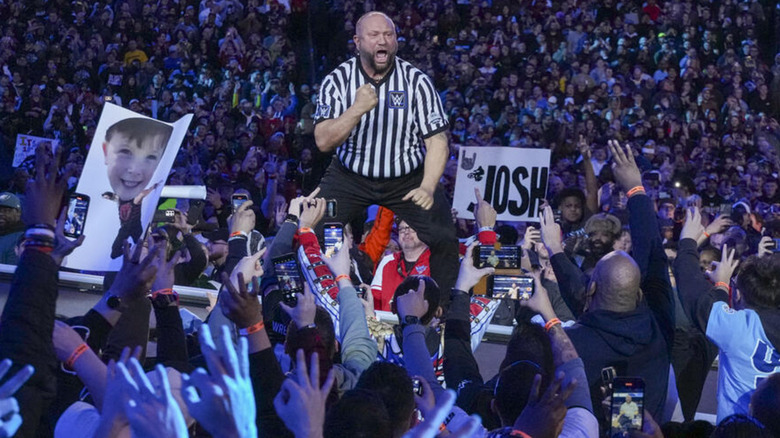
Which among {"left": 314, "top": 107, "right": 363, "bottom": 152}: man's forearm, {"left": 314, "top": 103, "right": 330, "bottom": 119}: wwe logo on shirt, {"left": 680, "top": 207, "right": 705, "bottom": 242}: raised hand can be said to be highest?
{"left": 314, "top": 103, "right": 330, "bottom": 119}: wwe logo on shirt

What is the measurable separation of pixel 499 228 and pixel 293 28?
10.2 m

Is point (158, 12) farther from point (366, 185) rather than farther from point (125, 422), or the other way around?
point (125, 422)

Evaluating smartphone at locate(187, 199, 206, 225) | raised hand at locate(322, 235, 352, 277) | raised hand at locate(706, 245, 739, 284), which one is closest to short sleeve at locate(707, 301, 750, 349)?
raised hand at locate(706, 245, 739, 284)

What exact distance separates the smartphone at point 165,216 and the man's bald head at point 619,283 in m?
3.19

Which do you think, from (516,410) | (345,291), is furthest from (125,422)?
(345,291)

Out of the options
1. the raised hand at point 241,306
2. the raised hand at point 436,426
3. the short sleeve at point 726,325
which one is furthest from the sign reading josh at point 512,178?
the raised hand at point 436,426

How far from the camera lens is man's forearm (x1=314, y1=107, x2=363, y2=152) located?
15.4 feet

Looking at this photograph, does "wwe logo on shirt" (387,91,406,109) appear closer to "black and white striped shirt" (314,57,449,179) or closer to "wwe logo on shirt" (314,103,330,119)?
"black and white striped shirt" (314,57,449,179)

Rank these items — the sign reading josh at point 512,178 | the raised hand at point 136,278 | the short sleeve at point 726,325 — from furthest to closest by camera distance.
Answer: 1. the sign reading josh at point 512,178
2. the short sleeve at point 726,325
3. the raised hand at point 136,278

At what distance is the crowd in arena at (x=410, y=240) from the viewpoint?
2.44 metres

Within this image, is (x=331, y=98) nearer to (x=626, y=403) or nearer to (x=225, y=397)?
(x=626, y=403)

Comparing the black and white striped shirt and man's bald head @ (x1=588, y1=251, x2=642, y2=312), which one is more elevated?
the black and white striped shirt

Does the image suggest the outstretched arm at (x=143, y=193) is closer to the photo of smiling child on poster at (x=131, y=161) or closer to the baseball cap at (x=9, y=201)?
the photo of smiling child on poster at (x=131, y=161)

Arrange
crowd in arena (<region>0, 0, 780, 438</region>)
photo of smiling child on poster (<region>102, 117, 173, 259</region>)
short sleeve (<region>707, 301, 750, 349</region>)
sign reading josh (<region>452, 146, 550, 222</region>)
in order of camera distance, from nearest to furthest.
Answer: crowd in arena (<region>0, 0, 780, 438</region>) → short sleeve (<region>707, 301, 750, 349</region>) → photo of smiling child on poster (<region>102, 117, 173, 259</region>) → sign reading josh (<region>452, 146, 550, 222</region>)
